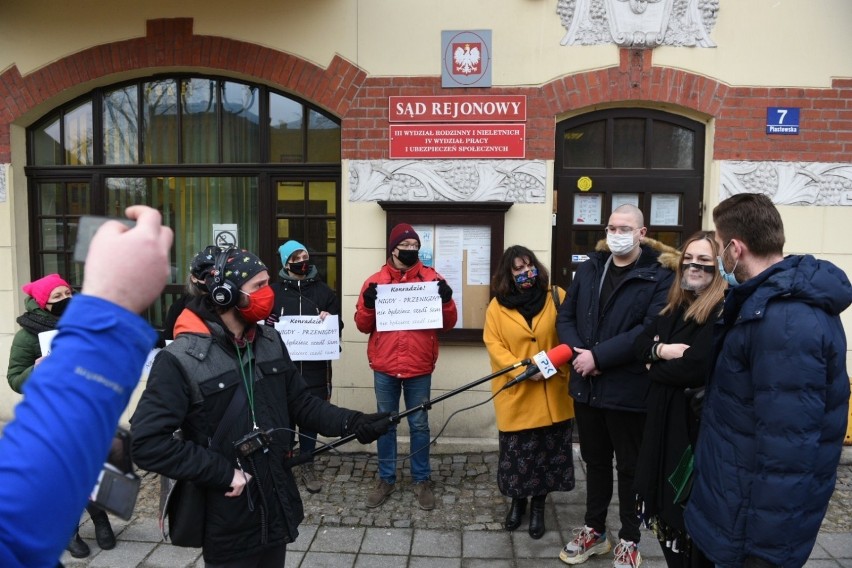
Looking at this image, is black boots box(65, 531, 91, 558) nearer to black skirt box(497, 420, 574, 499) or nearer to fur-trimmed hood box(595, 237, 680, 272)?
black skirt box(497, 420, 574, 499)

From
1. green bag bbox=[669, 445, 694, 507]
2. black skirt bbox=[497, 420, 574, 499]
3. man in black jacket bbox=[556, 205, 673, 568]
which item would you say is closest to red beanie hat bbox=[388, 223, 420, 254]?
man in black jacket bbox=[556, 205, 673, 568]

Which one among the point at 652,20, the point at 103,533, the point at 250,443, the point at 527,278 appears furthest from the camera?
the point at 652,20

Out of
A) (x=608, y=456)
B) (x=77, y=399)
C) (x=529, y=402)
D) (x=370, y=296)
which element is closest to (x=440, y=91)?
(x=370, y=296)

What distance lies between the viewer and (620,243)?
3.46m

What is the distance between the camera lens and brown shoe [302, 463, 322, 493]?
4.47 m

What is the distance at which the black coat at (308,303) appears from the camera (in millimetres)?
4430

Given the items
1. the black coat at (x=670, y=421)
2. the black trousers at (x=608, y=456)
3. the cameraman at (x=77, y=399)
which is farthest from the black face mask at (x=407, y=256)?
the cameraman at (x=77, y=399)

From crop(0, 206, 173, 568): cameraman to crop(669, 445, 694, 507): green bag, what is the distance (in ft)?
7.72

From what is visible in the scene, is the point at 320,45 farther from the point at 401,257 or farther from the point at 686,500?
the point at 686,500

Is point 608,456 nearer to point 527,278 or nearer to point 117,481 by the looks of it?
point 527,278

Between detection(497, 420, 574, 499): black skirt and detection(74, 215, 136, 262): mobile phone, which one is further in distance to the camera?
detection(497, 420, 574, 499): black skirt

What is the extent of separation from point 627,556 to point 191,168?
4926 mm

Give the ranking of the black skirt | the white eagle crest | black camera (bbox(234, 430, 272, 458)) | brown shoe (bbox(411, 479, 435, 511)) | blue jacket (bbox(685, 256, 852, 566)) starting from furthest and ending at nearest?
the white eagle crest
brown shoe (bbox(411, 479, 435, 511))
the black skirt
black camera (bbox(234, 430, 272, 458))
blue jacket (bbox(685, 256, 852, 566))

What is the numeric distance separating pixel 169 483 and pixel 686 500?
215 cm
